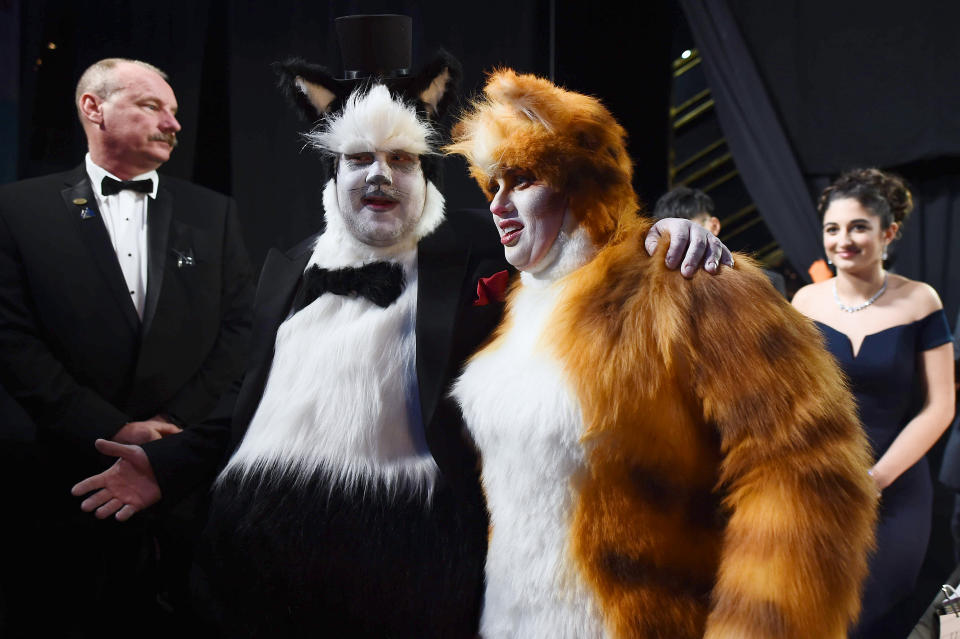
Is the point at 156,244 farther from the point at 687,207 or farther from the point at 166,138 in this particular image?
the point at 687,207

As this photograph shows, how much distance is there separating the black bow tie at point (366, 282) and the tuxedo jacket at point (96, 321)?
69cm

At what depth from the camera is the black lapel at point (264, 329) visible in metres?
1.64

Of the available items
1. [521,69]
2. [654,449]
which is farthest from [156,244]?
[654,449]

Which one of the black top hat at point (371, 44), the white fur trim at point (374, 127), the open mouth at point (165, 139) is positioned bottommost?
the white fur trim at point (374, 127)

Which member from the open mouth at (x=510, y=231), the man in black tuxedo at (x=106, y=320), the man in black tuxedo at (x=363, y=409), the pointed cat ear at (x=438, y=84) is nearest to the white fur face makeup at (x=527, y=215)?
the open mouth at (x=510, y=231)

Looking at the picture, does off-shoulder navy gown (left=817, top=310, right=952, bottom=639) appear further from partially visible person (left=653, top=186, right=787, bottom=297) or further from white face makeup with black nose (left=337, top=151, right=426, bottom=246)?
white face makeup with black nose (left=337, top=151, right=426, bottom=246)

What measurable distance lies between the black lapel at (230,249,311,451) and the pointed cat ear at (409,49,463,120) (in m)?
0.40

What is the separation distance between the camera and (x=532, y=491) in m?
1.23

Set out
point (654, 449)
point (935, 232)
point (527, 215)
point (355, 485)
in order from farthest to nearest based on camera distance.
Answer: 1. point (935, 232)
2. point (355, 485)
3. point (527, 215)
4. point (654, 449)

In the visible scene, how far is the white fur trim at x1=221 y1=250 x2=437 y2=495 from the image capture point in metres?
1.50

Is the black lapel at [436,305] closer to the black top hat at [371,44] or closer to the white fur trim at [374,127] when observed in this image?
the white fur trim at [374,127]

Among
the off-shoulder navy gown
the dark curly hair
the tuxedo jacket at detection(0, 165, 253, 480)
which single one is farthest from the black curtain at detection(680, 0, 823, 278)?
the tuxedo jacket at detection(0, 165, 253, 480)

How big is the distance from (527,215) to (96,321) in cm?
128

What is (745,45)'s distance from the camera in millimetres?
2768
